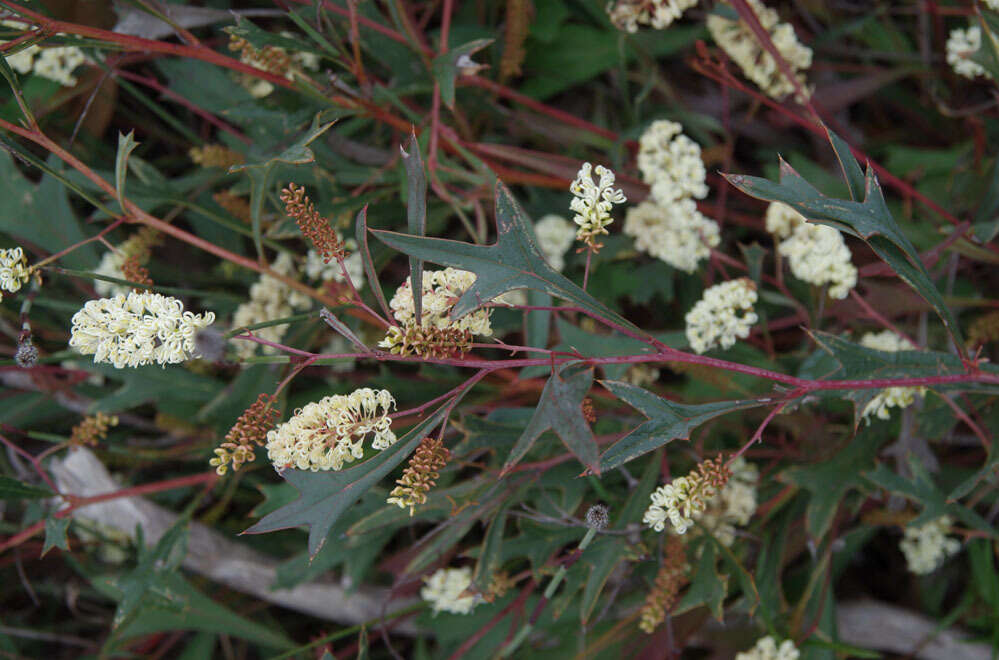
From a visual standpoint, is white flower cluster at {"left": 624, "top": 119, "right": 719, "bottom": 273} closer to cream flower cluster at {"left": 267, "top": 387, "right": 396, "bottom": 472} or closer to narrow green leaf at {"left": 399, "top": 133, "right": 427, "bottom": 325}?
narrow green leaf at {"left": 399, "top": 133, "right": 427, "bottom": 325}

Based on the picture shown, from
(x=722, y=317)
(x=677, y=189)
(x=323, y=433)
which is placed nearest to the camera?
(x=323, y=433)

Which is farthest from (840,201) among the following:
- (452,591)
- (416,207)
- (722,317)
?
(452,591)

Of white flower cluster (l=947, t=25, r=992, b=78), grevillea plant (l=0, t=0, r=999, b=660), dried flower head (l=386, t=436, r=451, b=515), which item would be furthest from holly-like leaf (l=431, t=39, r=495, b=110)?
white flower cluster (l=947, t=25, r=992, b=78)

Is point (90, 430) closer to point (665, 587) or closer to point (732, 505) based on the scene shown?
point (665, 587)

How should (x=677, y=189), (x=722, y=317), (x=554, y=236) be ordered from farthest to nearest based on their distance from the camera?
(x=554, y=236)
(x=677, y=189)
(x=722, y=317)

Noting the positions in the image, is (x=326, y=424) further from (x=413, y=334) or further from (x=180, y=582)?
(x=180, y=582)

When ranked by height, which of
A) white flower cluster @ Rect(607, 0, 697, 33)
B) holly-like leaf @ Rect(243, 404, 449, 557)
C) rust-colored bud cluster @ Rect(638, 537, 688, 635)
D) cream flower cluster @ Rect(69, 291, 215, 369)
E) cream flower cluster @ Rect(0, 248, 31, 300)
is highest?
white flower cluster @ Rect(607, 0, 697, 33)

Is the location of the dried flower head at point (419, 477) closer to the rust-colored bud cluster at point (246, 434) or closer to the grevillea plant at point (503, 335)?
the grevillea plant at point (503, 335)

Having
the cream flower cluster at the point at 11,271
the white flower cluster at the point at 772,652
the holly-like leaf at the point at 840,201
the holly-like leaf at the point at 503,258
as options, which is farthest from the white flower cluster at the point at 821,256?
the cream flower cluster at the point at 11,271
